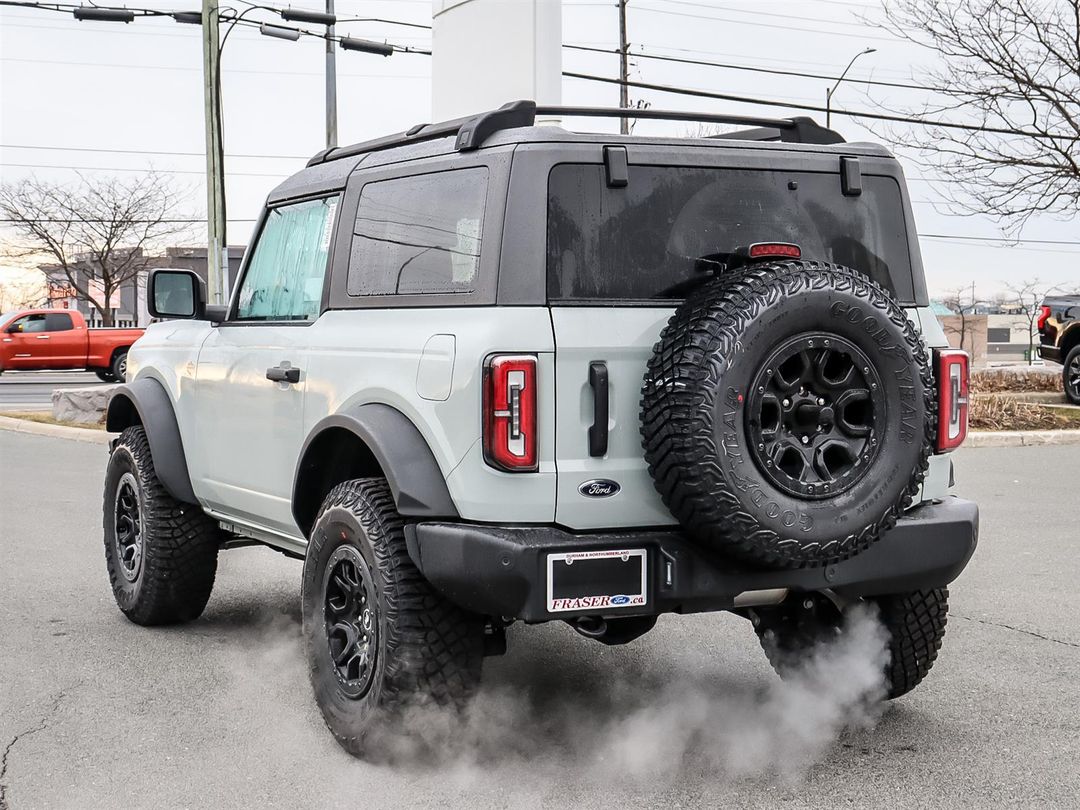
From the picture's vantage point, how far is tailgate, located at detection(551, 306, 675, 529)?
3.98m

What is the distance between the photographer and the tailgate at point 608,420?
13.1ft

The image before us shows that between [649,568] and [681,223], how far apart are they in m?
1.10

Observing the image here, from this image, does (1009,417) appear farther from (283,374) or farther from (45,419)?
(283,374)

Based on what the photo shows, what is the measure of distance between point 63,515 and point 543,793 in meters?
7.03

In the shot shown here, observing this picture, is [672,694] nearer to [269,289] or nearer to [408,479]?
[408,479]

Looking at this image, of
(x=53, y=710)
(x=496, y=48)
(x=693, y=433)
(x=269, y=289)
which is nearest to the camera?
(x=693, y=433)

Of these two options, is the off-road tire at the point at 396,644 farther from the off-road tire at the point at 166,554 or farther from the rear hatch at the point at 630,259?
the off-road tire at the point at 166,554

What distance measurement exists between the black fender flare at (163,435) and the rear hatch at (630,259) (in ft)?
8.72

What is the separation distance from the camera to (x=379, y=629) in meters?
4.21

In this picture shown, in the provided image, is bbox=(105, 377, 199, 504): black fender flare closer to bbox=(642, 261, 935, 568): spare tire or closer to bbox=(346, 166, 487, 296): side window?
bbox=(346, 166, 487, 296): side window

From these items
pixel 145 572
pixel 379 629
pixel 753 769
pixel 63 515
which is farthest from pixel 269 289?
pixel 63 515

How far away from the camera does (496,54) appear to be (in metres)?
11.2

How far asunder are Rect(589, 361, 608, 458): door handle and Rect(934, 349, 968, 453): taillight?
1.21 meters

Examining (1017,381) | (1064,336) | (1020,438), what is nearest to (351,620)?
(1020,438)
